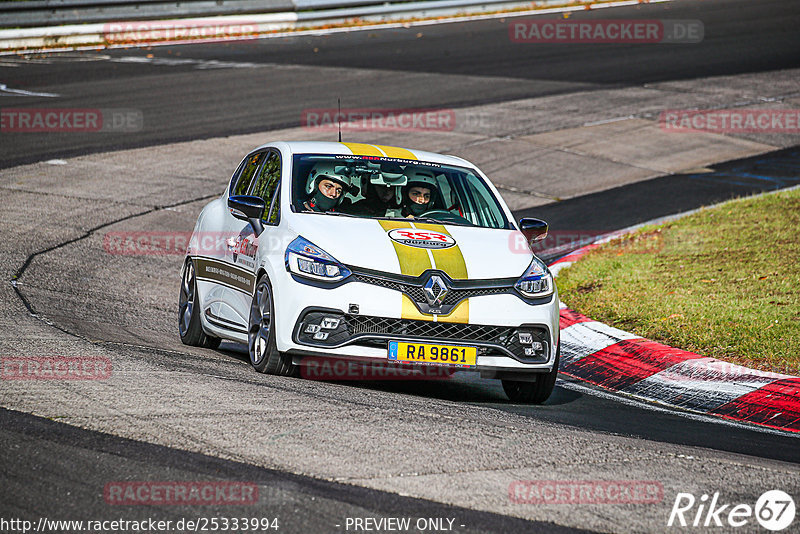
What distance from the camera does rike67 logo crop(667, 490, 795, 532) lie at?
4781 mm

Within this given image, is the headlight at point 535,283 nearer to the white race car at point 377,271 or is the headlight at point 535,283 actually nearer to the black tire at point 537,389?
the white race car at point 377,271

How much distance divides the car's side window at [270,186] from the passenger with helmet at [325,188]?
0.75ft

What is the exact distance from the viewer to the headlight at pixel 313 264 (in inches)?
285

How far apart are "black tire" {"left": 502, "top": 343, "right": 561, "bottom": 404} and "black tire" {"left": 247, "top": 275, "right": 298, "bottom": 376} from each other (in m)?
1.56

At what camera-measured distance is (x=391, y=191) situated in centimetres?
849

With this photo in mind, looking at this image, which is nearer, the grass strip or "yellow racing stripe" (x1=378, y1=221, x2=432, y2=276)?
"yellow racing stripe" (x1=378, y1=221, x2=432, y2=276)

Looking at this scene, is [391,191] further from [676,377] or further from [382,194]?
[676,377]

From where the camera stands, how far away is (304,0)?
31109mm

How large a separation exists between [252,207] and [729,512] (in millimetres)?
4192

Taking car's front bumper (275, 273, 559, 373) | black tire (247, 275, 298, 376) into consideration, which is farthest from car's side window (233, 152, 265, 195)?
car's front bumper (275, 273, 559, 373)

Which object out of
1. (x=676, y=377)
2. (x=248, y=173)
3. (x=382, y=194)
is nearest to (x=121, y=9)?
(x=248, y=173)

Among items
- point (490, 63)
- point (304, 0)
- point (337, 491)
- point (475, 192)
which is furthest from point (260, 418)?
point (304, 0)

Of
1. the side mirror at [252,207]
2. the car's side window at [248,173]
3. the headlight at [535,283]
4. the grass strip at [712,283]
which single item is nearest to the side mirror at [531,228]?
the headlight at [535,283]

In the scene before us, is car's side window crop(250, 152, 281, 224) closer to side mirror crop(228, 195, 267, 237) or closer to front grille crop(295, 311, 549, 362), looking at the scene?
side mirror crop(228, 195, 267, 237)
